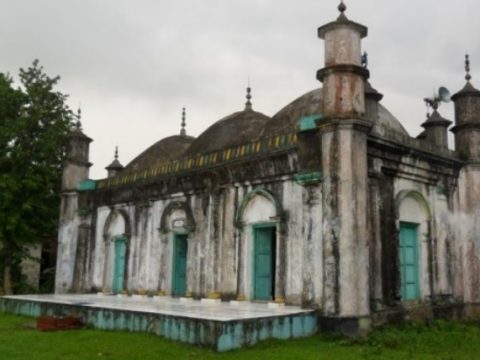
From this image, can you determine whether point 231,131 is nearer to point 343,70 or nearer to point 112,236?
point 112,236

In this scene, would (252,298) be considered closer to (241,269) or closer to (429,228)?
(241,269)

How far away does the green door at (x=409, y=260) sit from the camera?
10.9 m

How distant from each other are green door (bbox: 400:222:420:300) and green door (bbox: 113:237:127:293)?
730 cm

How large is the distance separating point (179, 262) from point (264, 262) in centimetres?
293

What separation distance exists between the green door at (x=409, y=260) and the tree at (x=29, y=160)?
10859 millimetres

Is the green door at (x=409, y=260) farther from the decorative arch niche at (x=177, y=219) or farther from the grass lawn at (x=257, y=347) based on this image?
the decorative arch niche at (x=177, y=219)

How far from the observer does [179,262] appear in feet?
43.9

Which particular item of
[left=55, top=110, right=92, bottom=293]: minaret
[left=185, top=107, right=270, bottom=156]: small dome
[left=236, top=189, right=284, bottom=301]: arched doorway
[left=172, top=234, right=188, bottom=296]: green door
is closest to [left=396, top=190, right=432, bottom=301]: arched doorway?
[left=236, top=189, right=284, bottom=301]: arched doorway

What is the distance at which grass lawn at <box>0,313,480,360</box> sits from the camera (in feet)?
24.5

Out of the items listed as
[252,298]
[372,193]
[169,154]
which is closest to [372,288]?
[372,193]

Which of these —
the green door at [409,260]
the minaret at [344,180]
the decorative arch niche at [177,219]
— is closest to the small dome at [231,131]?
the decorative arch niche at [177,219]

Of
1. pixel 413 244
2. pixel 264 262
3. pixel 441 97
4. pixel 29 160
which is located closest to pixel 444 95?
pixel 441 97

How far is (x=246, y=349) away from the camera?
7801 millimetres

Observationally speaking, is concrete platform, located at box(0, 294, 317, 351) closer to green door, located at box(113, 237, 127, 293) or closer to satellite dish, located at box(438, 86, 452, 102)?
green door, located at box(113, 237, 127, 293)
